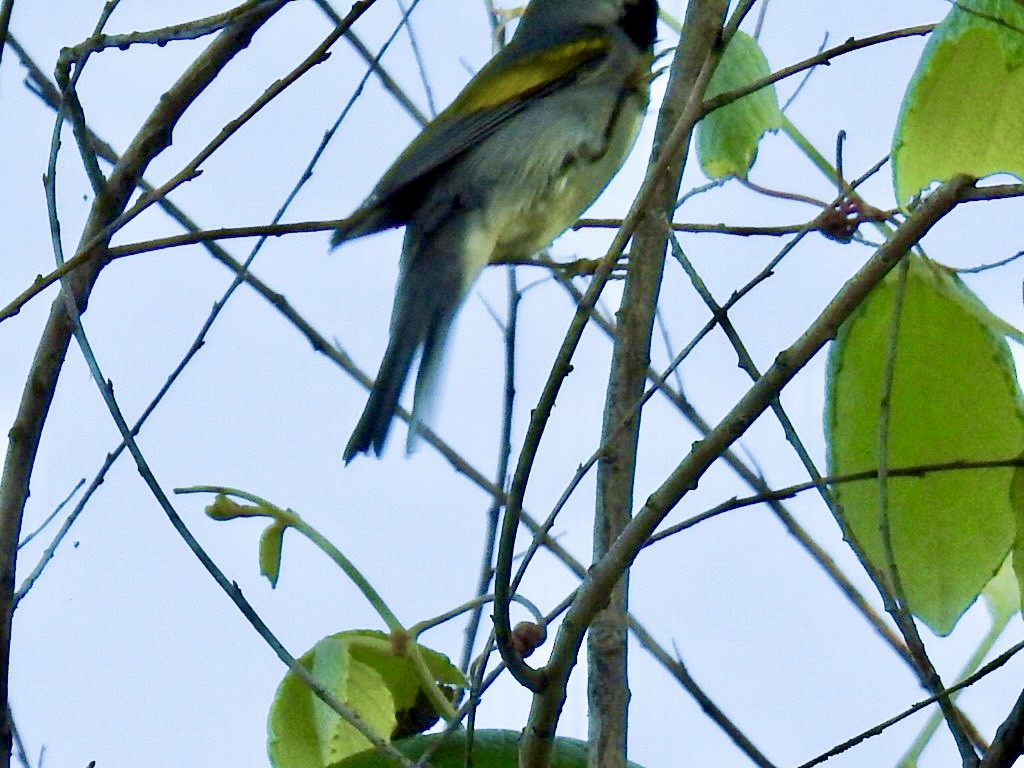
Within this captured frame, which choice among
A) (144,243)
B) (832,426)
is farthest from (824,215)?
(144,243)

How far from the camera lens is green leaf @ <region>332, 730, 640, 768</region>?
123 centimetres

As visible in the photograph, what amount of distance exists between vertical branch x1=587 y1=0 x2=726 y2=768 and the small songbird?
1.32ft

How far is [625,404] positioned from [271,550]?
45cm

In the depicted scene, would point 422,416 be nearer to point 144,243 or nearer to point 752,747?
point 144,243

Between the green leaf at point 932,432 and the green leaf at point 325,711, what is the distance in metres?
0.54

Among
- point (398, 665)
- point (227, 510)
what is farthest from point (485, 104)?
point (398, 665)

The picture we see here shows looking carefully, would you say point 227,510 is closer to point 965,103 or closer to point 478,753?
point 478,753

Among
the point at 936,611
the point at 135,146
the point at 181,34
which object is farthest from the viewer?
the point at 135,146

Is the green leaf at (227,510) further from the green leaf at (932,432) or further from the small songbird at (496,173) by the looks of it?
the green leaf at (932,432)

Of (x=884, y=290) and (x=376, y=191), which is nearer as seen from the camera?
(x=884, y=290)

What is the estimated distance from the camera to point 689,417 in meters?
1.71

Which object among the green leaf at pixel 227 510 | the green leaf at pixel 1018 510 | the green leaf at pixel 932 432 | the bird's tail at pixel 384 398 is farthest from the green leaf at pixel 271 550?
the green leaf at pixel 1018 510

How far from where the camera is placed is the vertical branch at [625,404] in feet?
4.05

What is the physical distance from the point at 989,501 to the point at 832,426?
166 mm
